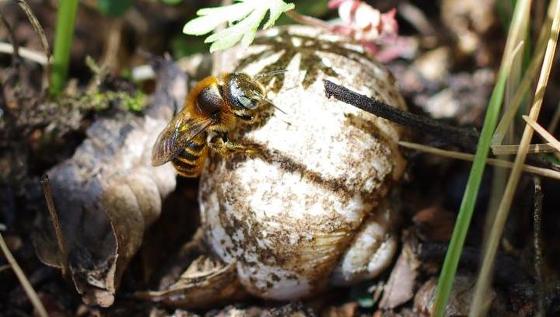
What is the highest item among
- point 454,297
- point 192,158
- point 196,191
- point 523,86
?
point 523,86

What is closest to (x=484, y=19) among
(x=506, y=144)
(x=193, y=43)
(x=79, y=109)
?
(x=506, y=144)

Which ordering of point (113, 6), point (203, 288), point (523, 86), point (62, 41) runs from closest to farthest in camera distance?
point (523, 86), point (203, 288), point (62, 41), point (113, 6)

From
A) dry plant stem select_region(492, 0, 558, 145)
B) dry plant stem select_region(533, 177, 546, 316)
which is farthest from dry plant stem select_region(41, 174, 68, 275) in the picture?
dry plant stem select_region(533, 177, 546, 316)

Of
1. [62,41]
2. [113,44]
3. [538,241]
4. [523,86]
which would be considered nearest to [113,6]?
[113,44]

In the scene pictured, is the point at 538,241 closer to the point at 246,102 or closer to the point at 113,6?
the point at 246,102

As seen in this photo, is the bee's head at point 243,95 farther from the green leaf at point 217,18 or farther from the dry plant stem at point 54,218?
the dry plant stem at point 54,218

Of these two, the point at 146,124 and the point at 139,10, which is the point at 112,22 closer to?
the point at 139,10

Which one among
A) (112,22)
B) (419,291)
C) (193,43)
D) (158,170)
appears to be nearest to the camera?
(419,291)

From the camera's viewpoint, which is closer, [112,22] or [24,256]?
[24,256]

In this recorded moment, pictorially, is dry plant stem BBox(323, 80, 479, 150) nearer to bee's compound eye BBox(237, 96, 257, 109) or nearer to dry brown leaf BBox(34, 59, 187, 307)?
bee's compound eye BBox(237, 96, 257, 109)
